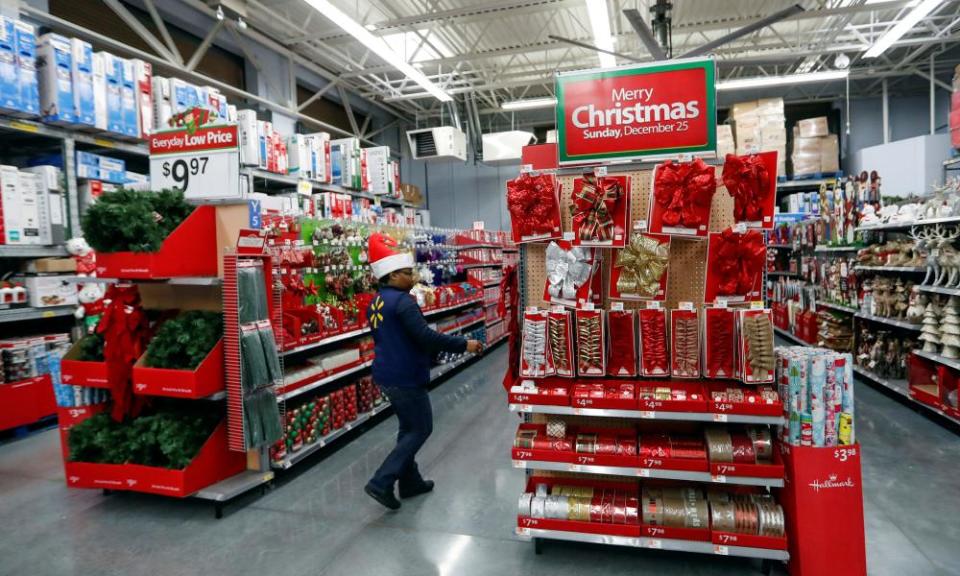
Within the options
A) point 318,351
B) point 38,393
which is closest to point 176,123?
point 318,351

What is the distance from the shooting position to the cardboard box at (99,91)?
5069 millimetres

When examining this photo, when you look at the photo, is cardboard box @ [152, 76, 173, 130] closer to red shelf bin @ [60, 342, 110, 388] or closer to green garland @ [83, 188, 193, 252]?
green garland @ [83, 188, 193, 252]

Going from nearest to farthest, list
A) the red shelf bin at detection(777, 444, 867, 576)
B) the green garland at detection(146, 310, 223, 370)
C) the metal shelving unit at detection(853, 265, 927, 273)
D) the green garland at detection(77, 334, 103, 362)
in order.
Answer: the red shelf bin at detection(777, 444, 867, 576) → the green garland at detection(146, 310, 223, 370) → the green garland at detection(77, 334, 103, 362) → the metal shelving unit at detection(853, 265, 927, 273)

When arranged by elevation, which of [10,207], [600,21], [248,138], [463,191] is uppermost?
[600,21]

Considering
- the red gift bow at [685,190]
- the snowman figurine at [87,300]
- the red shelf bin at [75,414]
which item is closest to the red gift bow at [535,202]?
the red gift bow at [685,190]

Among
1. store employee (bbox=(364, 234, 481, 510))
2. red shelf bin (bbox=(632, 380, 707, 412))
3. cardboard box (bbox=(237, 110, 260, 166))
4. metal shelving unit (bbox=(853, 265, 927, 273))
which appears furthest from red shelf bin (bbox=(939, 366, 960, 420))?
cardboard box (bbox=(237, 110, 260, 166))

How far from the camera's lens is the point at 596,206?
280 cm

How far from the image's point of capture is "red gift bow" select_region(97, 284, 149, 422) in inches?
139

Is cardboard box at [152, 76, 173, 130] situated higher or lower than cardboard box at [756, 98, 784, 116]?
lower

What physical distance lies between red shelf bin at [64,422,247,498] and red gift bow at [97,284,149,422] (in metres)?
0.36

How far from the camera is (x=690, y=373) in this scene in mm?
2752

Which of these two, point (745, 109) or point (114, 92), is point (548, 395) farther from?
point (745, 109)

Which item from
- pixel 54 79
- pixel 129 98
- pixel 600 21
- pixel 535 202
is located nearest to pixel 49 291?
pixel 54 79

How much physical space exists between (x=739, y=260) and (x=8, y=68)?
571 centimetres
